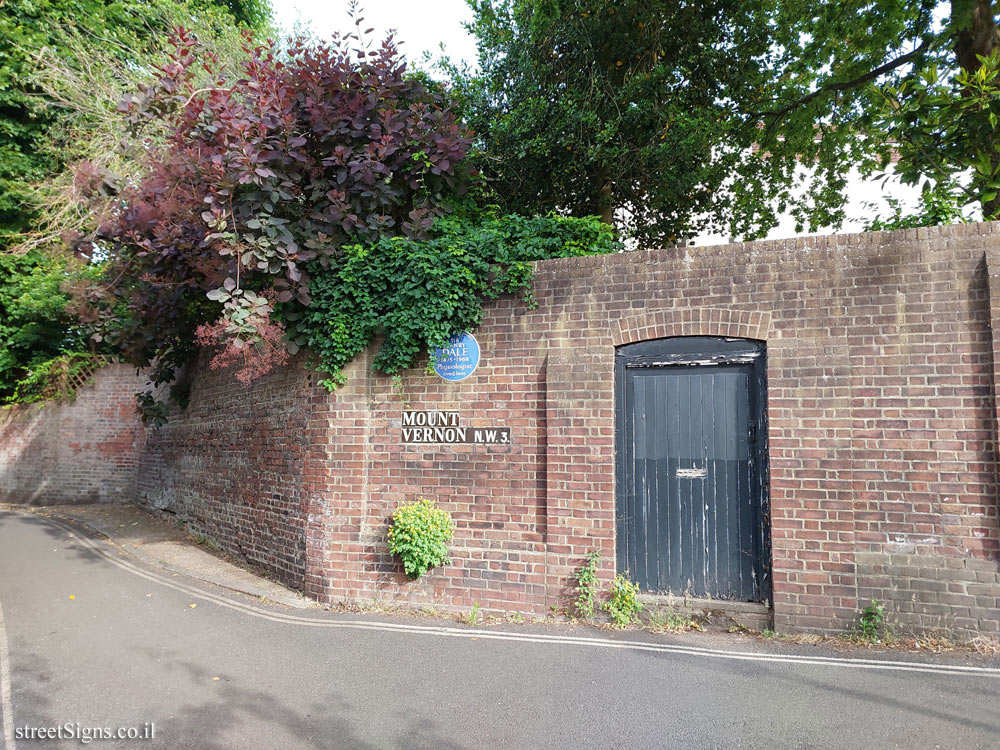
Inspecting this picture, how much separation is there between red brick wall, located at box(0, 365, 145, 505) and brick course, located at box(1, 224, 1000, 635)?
9945 millimetres

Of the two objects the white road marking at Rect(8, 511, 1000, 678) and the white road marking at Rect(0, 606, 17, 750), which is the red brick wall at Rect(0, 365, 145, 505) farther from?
the white road marking at Rect(0, 606, 17, 750)

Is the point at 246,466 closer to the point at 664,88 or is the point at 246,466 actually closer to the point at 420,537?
the point at 420,537

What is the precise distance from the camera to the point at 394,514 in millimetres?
7195

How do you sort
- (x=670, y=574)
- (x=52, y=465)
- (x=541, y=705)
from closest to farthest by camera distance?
(x=541, y=705) < (x=670, y=574) < (x=52, y=465)

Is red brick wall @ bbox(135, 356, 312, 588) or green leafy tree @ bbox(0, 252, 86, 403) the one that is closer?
red brick wall @ bbox(135, 356, 312, 588)

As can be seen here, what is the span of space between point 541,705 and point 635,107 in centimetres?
865

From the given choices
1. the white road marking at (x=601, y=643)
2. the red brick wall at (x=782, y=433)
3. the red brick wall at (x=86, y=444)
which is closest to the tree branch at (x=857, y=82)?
the red brick wall at (x=782, y=433)

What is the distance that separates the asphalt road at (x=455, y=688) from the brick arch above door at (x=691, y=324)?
2.89 metres

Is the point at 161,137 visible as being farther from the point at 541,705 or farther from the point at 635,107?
the point at 541,705

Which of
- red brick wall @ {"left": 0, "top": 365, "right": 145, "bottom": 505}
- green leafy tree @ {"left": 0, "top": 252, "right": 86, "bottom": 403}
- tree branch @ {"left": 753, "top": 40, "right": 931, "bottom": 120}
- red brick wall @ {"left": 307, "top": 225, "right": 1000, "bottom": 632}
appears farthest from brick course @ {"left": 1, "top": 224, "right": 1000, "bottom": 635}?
green leafy tree @ {"left": 0, "top": 252, "right": 86, "bottom": 403}

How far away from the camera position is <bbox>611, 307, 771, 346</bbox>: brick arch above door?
6.32m

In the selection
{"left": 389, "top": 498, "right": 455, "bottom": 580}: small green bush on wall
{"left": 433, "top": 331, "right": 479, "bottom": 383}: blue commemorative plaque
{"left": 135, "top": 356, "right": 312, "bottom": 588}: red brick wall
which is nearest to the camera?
{"left": 389, "top": 498, "right": 455, "bottom": 580}: small green bush on wall

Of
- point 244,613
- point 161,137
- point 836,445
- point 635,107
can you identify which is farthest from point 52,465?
point 836,445

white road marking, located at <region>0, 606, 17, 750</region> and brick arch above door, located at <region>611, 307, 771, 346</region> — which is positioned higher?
brick arch above door, located at <region>611, 307, 771, 346</region>
